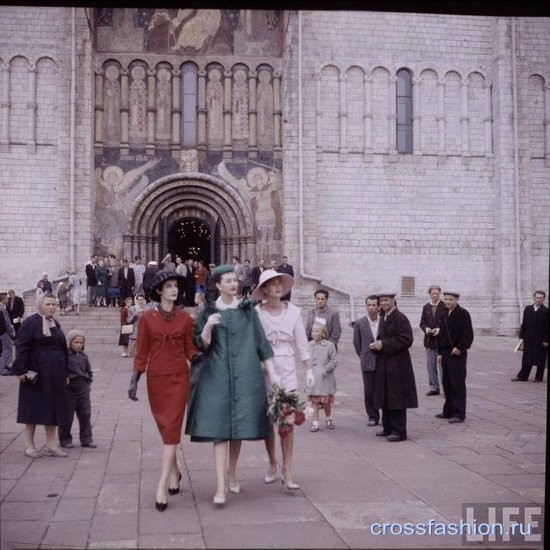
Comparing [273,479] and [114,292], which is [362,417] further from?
[114,292]

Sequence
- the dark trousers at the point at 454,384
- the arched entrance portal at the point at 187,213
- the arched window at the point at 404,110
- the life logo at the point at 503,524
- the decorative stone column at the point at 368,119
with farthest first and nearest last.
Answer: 1. the arched window at the point at 404,110
2. the decorative stone column at the point at 368,119
3. the arched entrance portal at the point at 187,213
4. the dark trousers at the point at 454,384
5. the life logo at the point at 503,524

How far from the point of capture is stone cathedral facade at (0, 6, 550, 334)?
23.7 m

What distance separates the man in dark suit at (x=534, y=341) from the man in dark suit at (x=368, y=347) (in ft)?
16.9

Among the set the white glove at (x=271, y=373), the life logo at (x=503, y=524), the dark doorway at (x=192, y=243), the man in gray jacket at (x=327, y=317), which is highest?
the dark doorway at (x=192, y=243)

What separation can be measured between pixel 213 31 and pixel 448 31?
8513 millimetres

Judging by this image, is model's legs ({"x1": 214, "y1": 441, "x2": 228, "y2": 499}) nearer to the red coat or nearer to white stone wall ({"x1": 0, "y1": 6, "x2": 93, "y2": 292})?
the red coat

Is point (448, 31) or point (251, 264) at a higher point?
point (448, 31)

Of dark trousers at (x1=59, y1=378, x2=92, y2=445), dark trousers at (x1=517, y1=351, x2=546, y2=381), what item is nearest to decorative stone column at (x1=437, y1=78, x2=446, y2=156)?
dark trousers at (x1=517, y1=351, x2=546, y2=381)

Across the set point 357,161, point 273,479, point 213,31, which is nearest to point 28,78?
point 213,31

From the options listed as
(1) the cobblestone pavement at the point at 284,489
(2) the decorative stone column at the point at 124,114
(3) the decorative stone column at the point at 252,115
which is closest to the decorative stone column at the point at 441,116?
(3) the decorative stone column at the point at 252,115

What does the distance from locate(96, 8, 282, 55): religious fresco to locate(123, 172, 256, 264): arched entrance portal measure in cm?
459

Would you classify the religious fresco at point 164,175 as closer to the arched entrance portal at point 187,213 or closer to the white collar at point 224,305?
the arched entrance portal at point 187,213

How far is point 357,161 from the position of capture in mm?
24906

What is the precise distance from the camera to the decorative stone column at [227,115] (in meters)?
24.7
